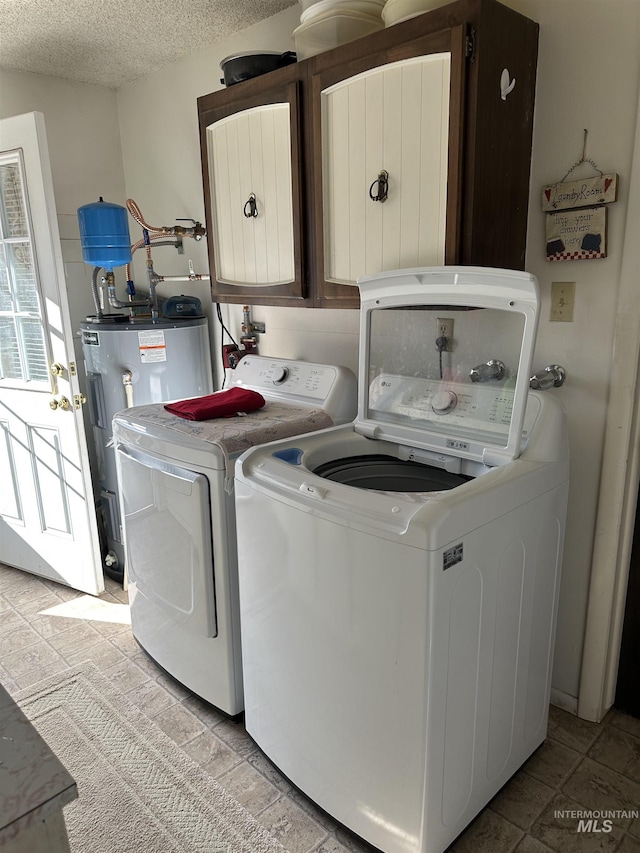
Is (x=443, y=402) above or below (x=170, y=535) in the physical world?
above

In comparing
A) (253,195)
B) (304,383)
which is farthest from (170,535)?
(253,195)

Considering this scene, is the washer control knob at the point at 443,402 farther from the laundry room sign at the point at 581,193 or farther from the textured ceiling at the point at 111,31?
the textured ceiling at the point at 111,31

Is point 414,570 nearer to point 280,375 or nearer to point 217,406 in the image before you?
point 217,406

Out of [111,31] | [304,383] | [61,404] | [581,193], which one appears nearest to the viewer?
[581,193]

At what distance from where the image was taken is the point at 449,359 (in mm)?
1843

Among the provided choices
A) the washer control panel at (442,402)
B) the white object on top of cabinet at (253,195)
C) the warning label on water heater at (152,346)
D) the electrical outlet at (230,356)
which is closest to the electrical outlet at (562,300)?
the washer control panel at (442,402)

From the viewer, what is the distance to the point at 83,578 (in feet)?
9.38

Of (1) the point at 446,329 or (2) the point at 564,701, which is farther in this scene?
(2) the point at 564,701

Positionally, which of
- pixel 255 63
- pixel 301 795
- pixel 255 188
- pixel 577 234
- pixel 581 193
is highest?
pixel 255 63

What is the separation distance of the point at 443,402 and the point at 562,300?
19.1 inches

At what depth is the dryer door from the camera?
1889 millimetres

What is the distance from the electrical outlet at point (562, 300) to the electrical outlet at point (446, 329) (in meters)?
0.32

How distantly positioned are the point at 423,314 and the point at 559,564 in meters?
0.84

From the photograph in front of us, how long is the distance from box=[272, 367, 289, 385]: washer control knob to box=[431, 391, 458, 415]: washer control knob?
77 centimetres
